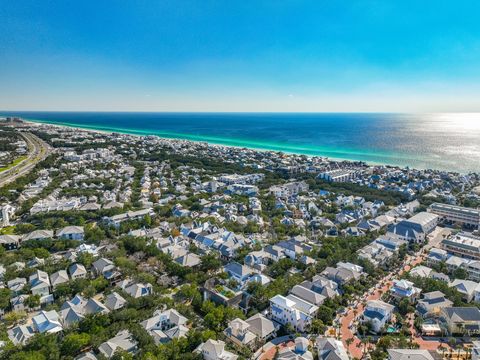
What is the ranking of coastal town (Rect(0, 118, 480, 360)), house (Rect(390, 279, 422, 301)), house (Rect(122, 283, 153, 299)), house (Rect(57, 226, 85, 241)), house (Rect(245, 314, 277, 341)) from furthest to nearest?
1. house (Rect(57, 226, 85, 241))
2. house (Rect(390, 279, 422, 301))
3. house (Rect(122, 283, 153, 299))
4. house (Rect(245, 314, 277, 341))
5. coastal town (Rect(0, 118, 480, 360))

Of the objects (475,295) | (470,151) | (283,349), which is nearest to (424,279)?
(475,295)

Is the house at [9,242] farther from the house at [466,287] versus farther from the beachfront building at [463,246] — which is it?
the beachfront building at [463,246]

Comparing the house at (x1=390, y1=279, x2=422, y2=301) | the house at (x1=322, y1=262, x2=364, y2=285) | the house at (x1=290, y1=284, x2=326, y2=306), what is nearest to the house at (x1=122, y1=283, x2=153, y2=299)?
the house at (x1=290, y1=284, x2=326, y2=306)

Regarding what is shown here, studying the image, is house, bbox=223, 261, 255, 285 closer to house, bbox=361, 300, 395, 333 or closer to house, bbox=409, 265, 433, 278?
house, bbox=361, 300, 395, 333

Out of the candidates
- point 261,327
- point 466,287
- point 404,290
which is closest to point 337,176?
point 466,287

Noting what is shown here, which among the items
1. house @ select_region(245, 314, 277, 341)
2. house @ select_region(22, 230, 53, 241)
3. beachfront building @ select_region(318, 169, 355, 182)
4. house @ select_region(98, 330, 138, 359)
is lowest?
house @ select_region(245, 314, 277, 341)

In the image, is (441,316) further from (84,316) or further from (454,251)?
(84,316)
